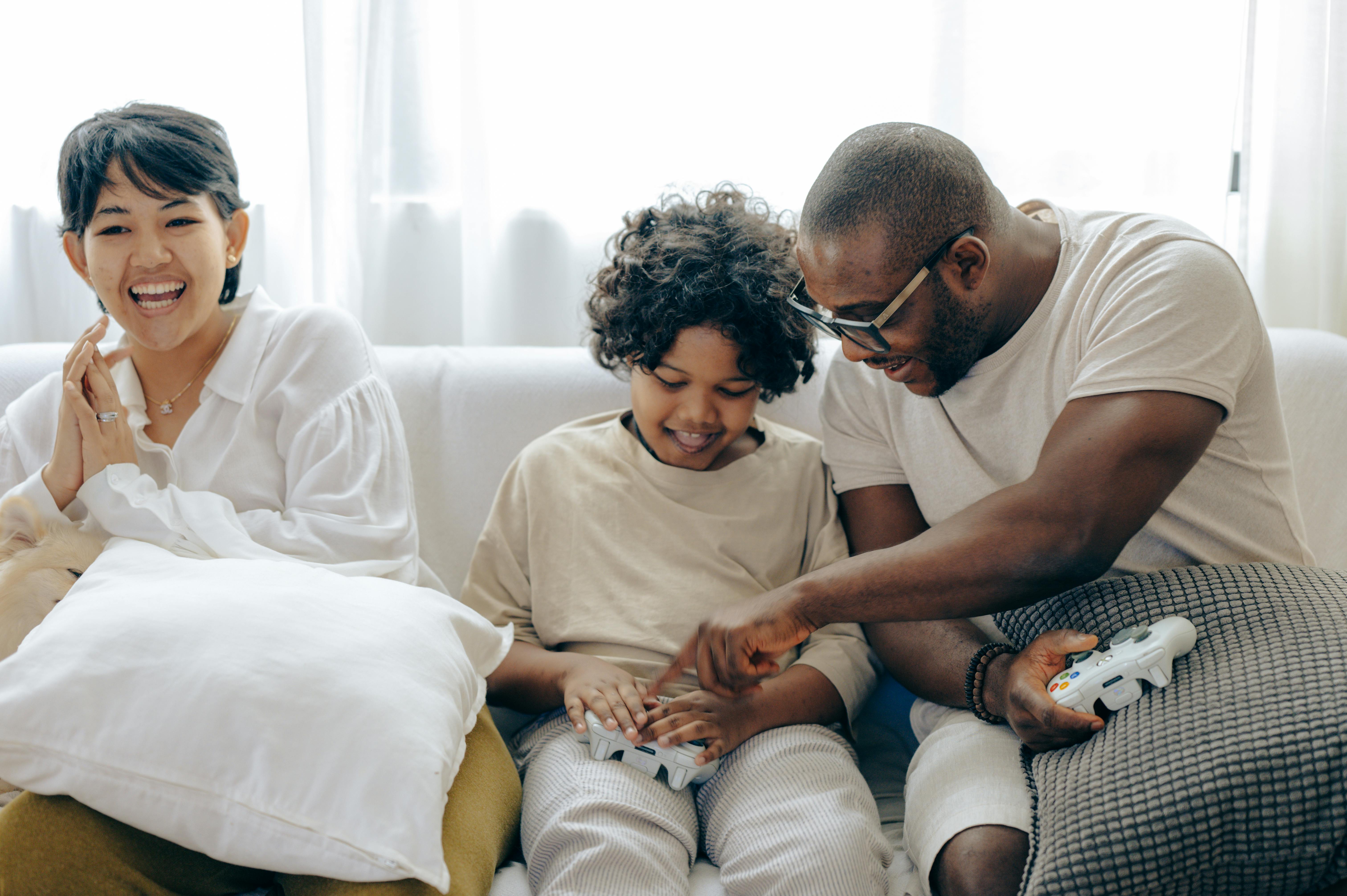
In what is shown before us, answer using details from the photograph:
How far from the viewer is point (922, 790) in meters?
1.20

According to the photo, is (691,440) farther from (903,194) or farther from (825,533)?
(903,194)

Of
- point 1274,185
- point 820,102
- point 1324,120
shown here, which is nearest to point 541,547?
point 820,102

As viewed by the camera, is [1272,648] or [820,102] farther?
[820,102]

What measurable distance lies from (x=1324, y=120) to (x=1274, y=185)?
15 cm

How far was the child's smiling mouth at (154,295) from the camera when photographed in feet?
4.72

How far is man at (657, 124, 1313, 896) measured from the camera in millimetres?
1075

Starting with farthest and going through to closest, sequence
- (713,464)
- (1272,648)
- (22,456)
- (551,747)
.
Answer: (713,464), (22,456), (551,747), (1272,648)

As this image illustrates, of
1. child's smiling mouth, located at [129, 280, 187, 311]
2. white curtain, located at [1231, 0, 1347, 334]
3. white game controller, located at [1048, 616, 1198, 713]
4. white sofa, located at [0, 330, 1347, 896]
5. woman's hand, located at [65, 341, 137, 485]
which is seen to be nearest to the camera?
white game controller, located at [1048, 616, 1198, 713]

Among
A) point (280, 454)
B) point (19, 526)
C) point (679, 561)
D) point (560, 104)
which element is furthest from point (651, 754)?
point (560, 104)

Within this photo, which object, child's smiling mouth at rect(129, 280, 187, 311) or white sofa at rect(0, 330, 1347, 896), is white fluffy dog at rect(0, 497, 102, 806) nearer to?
child's smiling mouth at rect(129, 280, 187, 311)

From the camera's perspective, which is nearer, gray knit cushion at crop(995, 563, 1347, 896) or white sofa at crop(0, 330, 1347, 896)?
gray knit cushion at crop(995, 563, 1347, 896)

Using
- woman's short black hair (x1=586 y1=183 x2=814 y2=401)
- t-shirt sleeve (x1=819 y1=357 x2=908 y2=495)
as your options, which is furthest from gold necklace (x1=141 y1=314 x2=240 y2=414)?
t-shirt sleeve (x1=819 y1=357 x2=908 y2=495)

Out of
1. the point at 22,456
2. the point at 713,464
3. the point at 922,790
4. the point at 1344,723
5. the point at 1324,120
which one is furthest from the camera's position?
the point at 1324,120

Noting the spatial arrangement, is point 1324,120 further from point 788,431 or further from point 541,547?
point 541,547
